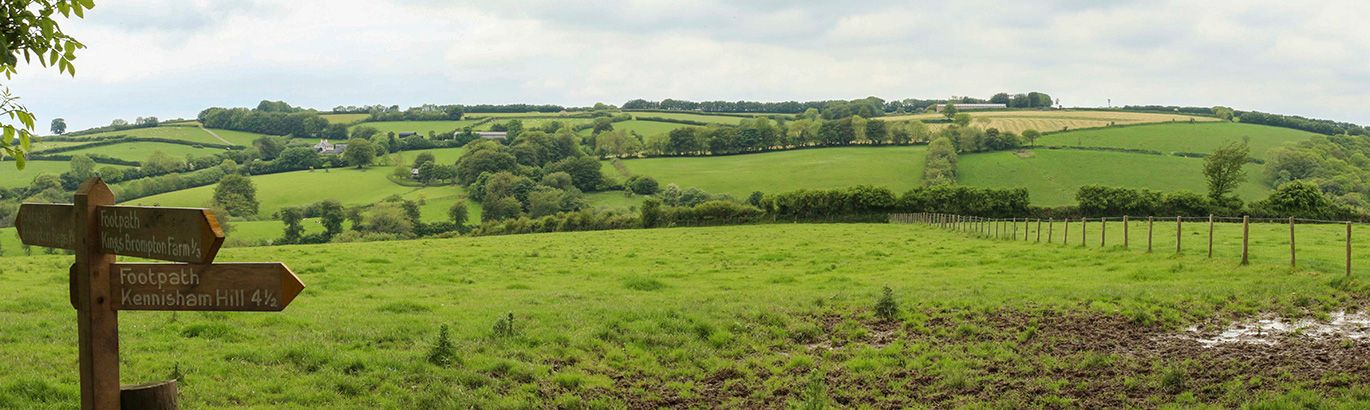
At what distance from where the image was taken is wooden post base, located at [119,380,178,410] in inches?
211

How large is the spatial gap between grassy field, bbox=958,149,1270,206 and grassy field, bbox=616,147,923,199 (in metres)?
7.73

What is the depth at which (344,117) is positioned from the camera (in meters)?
167

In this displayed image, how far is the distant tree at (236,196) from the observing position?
8706 centimetres

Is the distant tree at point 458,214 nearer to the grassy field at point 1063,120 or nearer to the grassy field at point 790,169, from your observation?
the grassy field at point 790,169

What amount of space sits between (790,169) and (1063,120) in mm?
53583

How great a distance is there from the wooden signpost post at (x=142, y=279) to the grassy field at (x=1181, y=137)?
413 ft

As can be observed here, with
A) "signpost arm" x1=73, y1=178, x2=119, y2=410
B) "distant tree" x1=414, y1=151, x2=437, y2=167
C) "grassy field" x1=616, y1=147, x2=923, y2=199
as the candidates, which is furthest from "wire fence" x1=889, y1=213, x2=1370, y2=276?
"distant tree" x1=414, y1=151, x2=437, y2=167

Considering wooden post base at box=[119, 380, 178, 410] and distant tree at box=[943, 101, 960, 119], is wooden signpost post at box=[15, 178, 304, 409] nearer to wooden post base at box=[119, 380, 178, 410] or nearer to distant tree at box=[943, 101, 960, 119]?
wooden post base at box=[119, 380, 178, 410]

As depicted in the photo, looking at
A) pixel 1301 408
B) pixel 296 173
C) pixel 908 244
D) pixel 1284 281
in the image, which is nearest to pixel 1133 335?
pixel 1301 408

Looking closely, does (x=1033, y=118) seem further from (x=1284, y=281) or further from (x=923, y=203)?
(x=1284, y=281)

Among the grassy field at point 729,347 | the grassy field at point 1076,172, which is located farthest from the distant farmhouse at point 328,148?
the grassy field at point 729,347

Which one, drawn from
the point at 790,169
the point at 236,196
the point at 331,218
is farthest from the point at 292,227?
the point at 790,169

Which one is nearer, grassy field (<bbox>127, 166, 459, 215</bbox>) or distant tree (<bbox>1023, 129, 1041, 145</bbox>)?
grassy field (<bbox>127, 166, 459, 215</bbox>)

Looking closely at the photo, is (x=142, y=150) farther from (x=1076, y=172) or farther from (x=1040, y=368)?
(x=1040, y=368)
